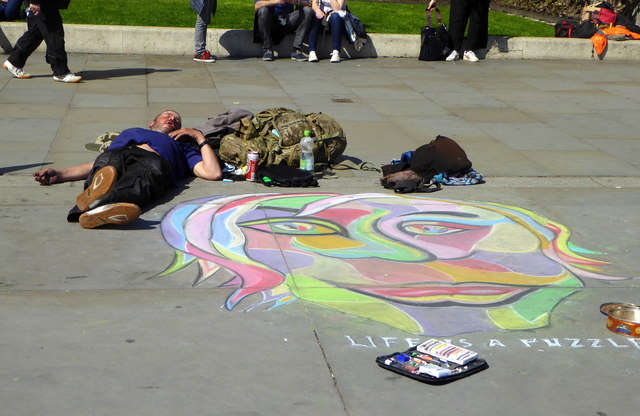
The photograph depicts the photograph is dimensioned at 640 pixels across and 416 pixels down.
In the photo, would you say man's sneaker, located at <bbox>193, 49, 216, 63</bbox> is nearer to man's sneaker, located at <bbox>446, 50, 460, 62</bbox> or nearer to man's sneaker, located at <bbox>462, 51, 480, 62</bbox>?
man's sneaker, located at <bbox>446, 50, 460, 62</bbox>

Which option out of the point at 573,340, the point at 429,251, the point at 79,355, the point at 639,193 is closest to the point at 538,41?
the point at 639,193

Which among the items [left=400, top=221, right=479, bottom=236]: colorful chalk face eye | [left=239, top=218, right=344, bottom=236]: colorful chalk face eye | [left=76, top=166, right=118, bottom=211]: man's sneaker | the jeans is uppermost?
the jeans

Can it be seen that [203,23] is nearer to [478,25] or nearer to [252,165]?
[478,25]

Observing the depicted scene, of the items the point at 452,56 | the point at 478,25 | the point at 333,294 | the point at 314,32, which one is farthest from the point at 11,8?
the point at 333,294

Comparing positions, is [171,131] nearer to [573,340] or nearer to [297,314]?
[297,314]

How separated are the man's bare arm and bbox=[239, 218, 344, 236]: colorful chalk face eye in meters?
1.74

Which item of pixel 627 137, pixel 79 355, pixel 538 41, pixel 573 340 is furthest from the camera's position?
pixel 538 41

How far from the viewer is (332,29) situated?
48.8 ft

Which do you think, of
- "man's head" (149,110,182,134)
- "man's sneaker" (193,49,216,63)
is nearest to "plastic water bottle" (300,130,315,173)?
"man's head" (149,110,182,134)

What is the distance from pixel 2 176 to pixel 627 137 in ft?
22.1

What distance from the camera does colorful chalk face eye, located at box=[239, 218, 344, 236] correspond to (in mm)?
6539

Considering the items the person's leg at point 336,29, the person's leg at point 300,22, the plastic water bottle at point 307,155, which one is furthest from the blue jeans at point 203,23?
the plastic water bottle at point 307,155

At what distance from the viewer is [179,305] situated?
16.8 feet

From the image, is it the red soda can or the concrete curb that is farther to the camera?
the concrete curb
